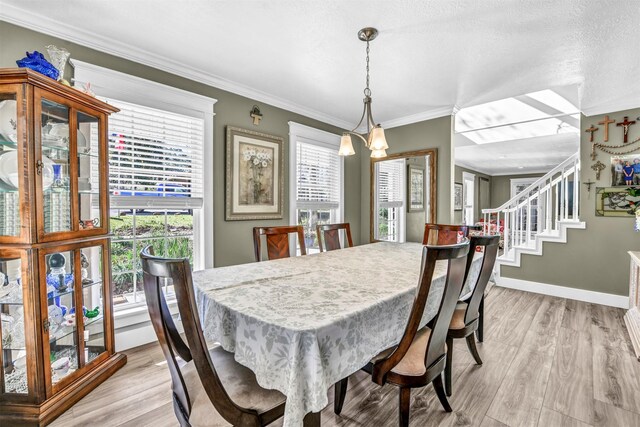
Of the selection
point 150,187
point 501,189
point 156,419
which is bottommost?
point 156,419

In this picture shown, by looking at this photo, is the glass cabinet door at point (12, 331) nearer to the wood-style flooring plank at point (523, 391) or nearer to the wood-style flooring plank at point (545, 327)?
the wood-style flooring plank at point (523, 391)

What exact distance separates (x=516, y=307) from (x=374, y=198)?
7.40ft

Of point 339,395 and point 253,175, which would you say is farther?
point 253,175

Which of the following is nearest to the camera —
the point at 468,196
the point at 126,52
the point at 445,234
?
the point at 126,52

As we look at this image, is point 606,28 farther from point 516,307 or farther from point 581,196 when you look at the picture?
point 516,307

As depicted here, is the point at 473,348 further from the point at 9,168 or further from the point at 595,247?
the point at 9,168

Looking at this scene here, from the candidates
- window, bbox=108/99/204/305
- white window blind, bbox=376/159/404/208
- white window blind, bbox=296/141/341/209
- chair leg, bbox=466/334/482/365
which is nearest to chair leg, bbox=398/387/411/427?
chair leg, bbox=466/334/482/365

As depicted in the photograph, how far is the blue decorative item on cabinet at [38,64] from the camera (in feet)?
5.36

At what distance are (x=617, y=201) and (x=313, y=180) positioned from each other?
3652mm

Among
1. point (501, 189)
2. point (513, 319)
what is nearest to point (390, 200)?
point (513, 319)

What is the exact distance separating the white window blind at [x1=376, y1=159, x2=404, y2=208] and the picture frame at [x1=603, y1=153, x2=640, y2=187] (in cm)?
241

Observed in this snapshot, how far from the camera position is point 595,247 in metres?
3.56

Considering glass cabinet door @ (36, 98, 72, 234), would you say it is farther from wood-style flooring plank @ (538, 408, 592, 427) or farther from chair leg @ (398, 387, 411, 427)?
wood-style flooring plank @ (538, 408, 592, 427)

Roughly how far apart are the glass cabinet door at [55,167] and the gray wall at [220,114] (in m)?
0.61
